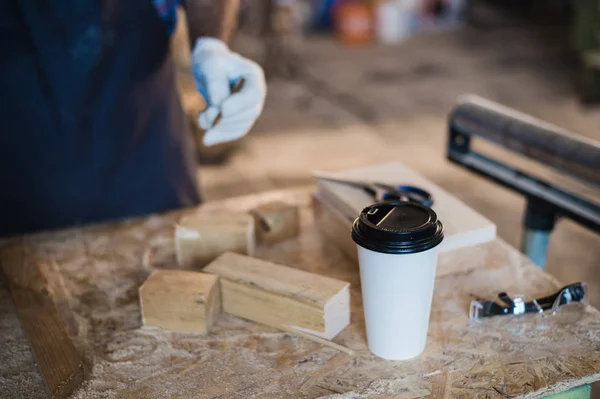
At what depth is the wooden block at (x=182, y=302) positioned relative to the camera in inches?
41.7

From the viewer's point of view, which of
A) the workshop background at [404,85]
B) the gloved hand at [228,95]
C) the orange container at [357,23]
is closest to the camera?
the gloved hand at [228,95]

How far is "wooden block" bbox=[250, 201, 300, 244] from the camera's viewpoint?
1.34 meters

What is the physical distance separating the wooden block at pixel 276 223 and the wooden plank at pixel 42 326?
415 mm

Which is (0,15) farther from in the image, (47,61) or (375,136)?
(375,136)

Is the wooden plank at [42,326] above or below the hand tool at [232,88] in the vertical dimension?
below

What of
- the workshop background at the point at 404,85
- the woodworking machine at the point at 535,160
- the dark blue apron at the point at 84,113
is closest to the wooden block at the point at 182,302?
the dark blue apron at the point at 84,113

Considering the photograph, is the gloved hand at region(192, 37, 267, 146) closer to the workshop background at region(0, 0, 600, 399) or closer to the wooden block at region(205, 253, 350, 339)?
the wooden block at region(205, 253, 350, 339)

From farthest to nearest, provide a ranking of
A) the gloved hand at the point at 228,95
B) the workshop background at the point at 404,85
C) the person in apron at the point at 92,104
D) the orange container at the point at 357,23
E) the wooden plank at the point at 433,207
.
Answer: the orange container at the point at 357,23
the workshop background at the point at 404,85
the person in apron at the point at 92,104
the gloved hand at the point at 228,95
the wooden plank at the point at 433,207

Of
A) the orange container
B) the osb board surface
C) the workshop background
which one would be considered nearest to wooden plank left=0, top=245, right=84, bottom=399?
the osb board surface

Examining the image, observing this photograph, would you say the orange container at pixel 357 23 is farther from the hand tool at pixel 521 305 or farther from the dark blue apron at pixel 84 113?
the hand tool at pixel 521 305

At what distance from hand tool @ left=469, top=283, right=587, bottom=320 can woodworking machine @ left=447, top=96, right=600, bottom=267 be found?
314 mm

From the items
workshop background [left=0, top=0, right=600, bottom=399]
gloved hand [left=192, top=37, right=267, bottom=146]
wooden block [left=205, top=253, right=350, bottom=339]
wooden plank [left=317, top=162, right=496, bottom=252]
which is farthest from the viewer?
workshop background [left=0, top=0, right=600, bottom=399]

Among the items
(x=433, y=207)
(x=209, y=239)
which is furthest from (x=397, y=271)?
(x=209, y=239)

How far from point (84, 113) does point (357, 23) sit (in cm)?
544
